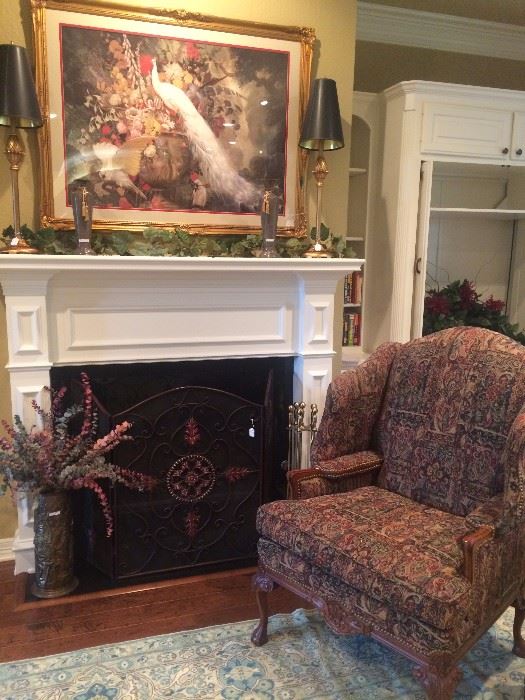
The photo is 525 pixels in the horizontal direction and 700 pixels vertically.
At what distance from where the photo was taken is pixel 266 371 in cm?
267

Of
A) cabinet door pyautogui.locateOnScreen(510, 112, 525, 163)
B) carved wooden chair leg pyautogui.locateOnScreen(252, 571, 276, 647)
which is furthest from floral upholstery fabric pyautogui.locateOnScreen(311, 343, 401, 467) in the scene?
→ cabinet door pyautogui.locateOnScreen(510, 112, 525, 163)

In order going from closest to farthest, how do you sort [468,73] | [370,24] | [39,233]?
1. [39,233]
2. [370,24]
3. [468,73]

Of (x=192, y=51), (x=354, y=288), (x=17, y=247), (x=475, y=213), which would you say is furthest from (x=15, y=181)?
(x=475, y=213)

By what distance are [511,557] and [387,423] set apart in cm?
67

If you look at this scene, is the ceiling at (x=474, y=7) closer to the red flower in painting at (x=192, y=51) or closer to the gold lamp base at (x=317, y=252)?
the red flower in painting at (x=192, y=51)

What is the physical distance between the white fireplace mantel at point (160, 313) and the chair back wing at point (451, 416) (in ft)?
1.50

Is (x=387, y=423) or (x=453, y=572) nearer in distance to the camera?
(x=453, y=572)

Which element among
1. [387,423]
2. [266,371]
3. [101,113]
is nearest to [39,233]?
[101,113]

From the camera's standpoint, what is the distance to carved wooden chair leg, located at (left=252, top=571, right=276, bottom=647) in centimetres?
202

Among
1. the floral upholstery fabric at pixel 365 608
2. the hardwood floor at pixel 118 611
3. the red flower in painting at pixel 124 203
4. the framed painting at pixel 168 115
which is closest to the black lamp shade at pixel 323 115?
the framed painting at pixel 168 115

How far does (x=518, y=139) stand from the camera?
2979mm

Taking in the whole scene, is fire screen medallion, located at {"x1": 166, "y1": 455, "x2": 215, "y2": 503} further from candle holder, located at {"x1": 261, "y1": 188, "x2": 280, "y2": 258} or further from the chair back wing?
candle holder, located at {"x1": 261, "y1": 188, "x2": 280, "y2": 258}

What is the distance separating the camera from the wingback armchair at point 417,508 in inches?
63.1

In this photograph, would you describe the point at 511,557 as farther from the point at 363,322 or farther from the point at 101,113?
the point at 101,113
